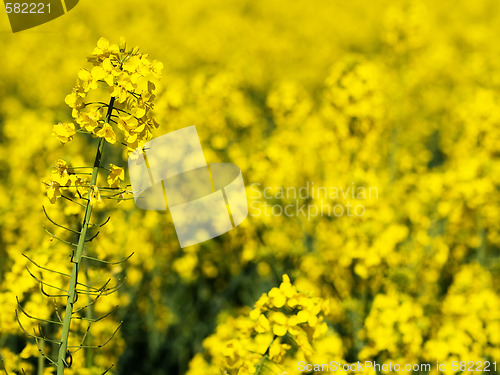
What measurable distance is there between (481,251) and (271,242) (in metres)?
1.54

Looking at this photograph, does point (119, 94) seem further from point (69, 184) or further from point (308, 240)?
point (308, 240)

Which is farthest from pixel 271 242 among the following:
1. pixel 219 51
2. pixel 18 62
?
pixel 219 51

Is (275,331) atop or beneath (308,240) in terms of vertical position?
atop

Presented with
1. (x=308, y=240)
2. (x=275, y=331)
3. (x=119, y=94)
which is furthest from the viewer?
(x=308, y=240)

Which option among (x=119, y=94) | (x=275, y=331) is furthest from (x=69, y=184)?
(x=275, y=331)

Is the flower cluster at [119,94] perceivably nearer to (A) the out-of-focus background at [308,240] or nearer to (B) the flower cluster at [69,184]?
(B) the flower cluster at [69,184]

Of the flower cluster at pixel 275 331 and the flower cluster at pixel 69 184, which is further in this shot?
the flower cluster at pixel 275 331

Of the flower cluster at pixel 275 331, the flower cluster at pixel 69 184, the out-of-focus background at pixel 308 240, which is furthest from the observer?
the out-of-focus background at pixel 308 240

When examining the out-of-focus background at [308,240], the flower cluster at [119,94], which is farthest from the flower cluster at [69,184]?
the out-of-focus background at [308,240]

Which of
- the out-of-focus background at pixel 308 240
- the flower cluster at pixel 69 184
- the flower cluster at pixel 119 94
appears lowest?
the out-of-focus background at pixel 308 240

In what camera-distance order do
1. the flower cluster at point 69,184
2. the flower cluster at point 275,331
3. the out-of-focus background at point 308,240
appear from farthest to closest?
the out-of-focus background at point 308,240 < the flower cluster at point 275,331 < the flower cluster at point 69,184

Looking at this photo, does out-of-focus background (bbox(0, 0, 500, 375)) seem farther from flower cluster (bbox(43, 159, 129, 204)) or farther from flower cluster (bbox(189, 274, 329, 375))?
flower cluster (bbox(43, 159, 129, 204))

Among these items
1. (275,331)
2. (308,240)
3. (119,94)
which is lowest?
(308,240)

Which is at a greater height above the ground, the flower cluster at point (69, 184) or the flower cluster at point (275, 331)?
the flower cluster at point (69, 184)
